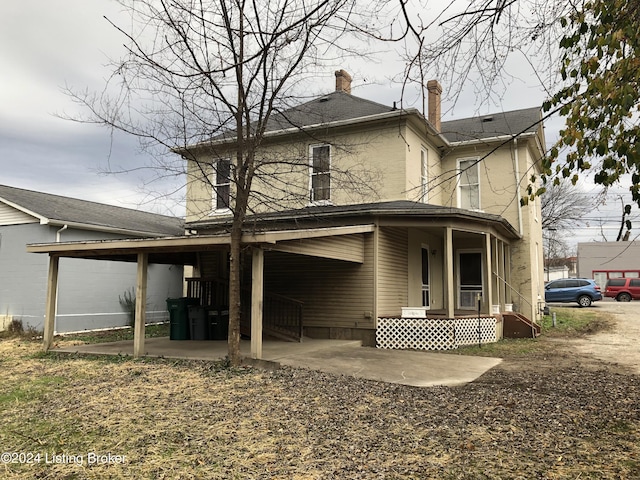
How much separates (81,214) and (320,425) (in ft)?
48.4

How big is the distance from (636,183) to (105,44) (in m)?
6.78

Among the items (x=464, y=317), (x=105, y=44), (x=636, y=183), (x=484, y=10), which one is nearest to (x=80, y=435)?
(x=105, y=44)

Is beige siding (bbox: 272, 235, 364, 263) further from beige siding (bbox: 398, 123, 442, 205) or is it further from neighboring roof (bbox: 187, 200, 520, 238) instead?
beige siding (bbox: 398, 123, 442, 205)

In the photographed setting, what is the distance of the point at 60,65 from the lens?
6.37 m

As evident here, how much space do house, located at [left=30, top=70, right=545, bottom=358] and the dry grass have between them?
2279mm

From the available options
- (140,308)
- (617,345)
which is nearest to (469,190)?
(617,345)

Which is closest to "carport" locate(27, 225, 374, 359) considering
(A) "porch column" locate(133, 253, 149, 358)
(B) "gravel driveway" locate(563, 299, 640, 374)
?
(A) "porch column" locate(133, 253, 149, 358)

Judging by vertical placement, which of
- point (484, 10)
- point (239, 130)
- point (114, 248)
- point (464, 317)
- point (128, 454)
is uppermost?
point (239, 130)

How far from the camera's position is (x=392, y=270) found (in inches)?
529

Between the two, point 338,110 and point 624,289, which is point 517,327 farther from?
point 624,289

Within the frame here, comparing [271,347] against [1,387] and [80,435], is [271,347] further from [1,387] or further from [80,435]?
[80,435]

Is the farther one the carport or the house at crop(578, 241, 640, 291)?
the house at crop(578, 241, 640, 291)

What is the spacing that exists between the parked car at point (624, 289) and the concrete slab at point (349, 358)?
29.5 metres

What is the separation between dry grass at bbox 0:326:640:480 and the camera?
430 cm
